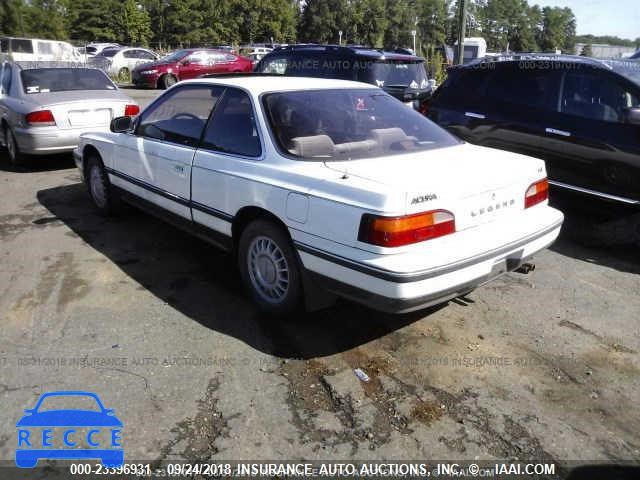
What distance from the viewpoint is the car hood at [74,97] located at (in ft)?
25.7

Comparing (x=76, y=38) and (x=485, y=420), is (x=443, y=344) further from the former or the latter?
(x=76, y=38)

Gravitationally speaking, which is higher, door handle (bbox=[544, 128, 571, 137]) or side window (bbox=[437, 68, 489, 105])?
side window (bbox=[437, 68, 489, 105])

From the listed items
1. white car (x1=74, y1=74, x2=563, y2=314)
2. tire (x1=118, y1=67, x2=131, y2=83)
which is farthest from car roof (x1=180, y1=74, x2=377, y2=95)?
tire (x1=118, y1=67, x2=131, y2=83)

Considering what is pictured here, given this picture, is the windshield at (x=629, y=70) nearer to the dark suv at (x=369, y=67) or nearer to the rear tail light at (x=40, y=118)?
the dark suv at (x=369, y=67)

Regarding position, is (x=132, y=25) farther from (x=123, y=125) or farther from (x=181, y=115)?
(x=181, y=115)

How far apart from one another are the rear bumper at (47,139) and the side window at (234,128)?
4.08 meters

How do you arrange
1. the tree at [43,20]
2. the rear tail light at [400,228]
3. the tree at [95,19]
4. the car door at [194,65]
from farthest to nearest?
the tree at [95,19], the tree at [43,20], the car door at [194,65], the rear tail light at [400,228]

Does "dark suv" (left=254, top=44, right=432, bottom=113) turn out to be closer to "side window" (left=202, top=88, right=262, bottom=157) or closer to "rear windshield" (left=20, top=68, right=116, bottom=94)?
"rear windshield" (left=20, top=68, right=116, bottom=94)

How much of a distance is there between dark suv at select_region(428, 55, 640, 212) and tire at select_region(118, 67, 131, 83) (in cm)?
2237

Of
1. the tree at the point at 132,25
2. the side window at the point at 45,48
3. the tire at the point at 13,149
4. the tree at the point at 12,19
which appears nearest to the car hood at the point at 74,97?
the tire at the point at 13,149

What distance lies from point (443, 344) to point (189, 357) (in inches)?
62.5

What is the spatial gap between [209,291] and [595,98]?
4051 millimetres

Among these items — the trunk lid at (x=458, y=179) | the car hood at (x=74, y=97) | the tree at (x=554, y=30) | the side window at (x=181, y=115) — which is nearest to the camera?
the trunk lid at (x=458, y=179)

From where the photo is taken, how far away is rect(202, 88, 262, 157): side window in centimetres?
388
